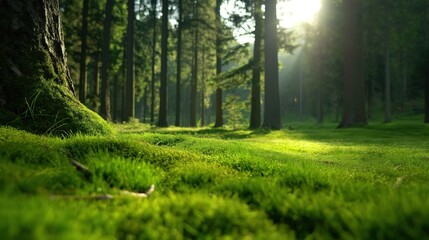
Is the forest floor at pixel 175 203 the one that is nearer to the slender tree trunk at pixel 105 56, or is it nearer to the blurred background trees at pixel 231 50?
the blurred background trees at pixel 231 50

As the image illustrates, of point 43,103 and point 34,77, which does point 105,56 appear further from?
point 43,103

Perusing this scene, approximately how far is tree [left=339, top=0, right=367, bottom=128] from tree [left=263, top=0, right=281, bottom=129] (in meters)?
5.57

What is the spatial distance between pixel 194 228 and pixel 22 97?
462cm

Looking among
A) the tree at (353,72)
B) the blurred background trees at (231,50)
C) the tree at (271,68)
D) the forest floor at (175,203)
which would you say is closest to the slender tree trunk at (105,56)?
the blurred background trees at (231,50)

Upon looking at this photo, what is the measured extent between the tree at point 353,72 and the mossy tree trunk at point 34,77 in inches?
780

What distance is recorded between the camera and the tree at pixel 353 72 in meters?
23.2

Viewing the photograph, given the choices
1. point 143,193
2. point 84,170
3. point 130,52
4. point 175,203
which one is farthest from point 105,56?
point 175,203

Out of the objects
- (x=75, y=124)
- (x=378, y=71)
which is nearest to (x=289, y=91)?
(x=378, y=71)

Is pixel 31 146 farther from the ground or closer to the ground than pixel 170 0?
closer to the ground

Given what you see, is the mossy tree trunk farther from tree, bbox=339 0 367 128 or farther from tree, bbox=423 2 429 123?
tree, bbox=423 2 429 123

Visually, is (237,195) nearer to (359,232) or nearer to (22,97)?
(359,232)

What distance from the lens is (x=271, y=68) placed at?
20.4 metres

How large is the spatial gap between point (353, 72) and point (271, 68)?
6707 millimetres

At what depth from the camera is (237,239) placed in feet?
7.68
